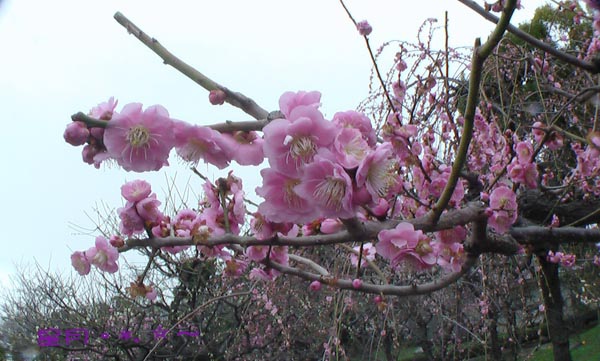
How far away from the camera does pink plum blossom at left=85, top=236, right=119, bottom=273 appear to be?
1299 mm

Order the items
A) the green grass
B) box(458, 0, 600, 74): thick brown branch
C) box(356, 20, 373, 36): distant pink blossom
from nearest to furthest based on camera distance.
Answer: box(458, 0, 600, 74): thick brown branch → box(356, 20, 373, 36): distant pink blossom → the green grass

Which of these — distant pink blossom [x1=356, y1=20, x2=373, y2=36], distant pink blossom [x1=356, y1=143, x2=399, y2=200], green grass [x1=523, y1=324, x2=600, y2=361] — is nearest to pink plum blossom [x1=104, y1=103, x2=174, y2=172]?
distant pink blossom [x1=356, y1=143, x2=399, y2=200]

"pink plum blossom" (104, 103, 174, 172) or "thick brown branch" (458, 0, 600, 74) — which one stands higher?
"thick brown branch" (458, 0, 600, 74)

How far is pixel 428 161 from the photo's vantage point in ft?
5.66

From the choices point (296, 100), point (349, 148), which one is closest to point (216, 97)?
point (296, 100)

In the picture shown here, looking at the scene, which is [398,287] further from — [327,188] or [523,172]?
[327,188]

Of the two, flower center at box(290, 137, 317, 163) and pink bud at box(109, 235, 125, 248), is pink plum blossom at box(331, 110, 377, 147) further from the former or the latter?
pink bud at box(109, 235, 125, 248)

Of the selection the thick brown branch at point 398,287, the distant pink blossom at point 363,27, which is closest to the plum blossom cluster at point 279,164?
the thick brown branch at point 398,287

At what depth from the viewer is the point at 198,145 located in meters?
0.88

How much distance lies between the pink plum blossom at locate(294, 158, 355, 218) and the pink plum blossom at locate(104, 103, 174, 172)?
10.6 inches

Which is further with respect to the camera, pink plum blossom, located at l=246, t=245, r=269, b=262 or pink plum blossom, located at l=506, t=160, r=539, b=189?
pink plum blossom, located at l=506, t=160, r=539, b=189

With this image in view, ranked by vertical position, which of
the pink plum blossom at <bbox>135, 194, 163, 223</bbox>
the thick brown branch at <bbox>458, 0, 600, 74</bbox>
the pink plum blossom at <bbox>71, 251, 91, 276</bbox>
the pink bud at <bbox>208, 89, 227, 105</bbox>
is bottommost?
the pink plum blossom at <bbox>71, 251, 91, 276</bbox>

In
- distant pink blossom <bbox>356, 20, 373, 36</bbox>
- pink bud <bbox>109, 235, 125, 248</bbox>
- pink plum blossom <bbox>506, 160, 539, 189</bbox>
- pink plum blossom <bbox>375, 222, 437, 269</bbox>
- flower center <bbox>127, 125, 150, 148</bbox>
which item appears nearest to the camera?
flower center <bbox>127, 125, 150, 148</bbox>

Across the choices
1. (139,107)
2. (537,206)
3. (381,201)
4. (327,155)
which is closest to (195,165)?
(139,107)
